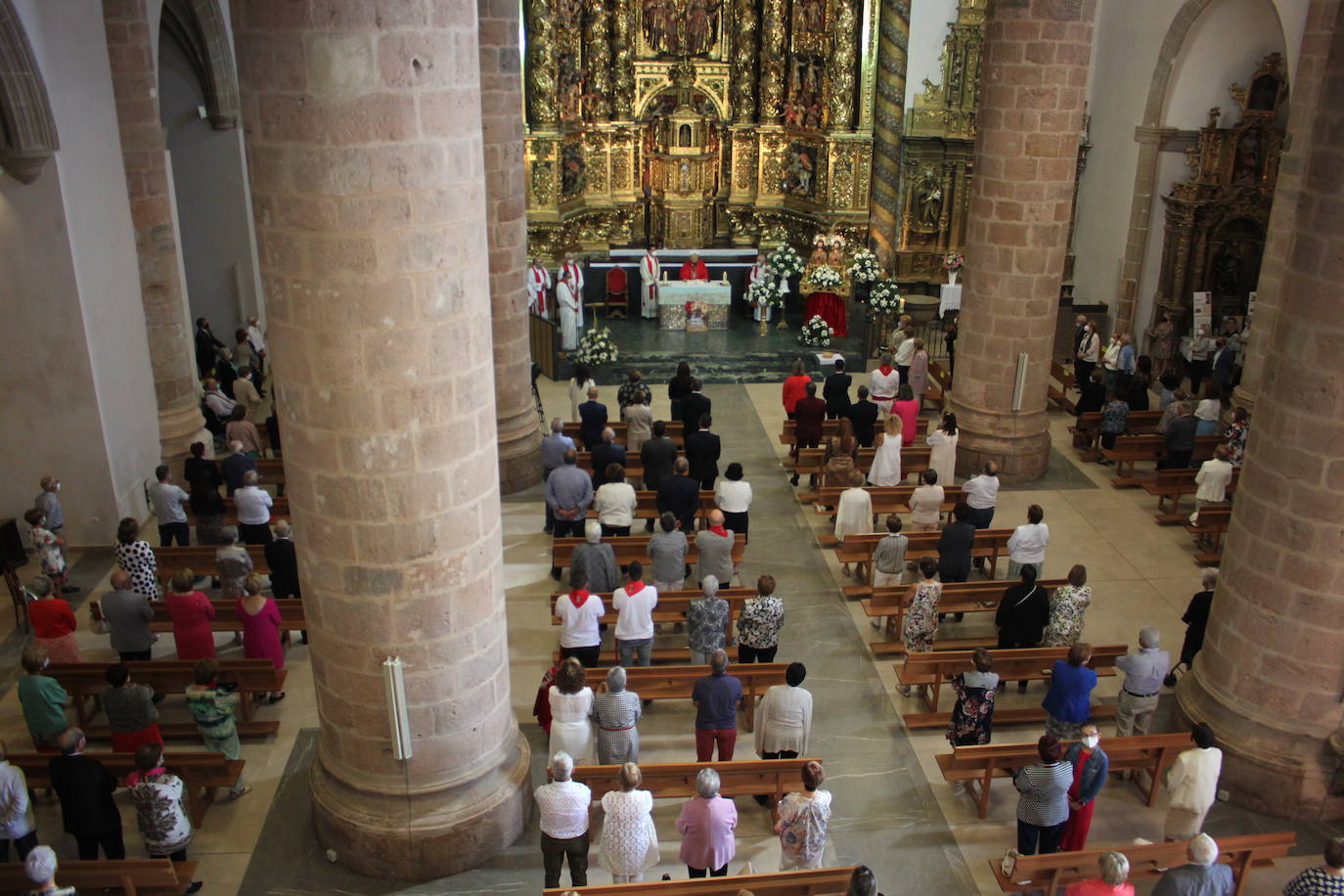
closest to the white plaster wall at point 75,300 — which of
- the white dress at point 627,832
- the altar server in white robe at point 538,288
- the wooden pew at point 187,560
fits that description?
the wooden pew at point 187,560

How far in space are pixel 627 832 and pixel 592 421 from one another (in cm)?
773

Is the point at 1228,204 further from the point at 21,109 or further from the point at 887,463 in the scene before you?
the point at 21,109

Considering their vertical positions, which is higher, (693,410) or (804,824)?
(693,410)

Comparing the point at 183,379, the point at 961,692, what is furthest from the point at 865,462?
the point at 183,379

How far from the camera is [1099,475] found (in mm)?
16672

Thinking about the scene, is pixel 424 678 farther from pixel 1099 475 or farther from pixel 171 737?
pixel 1099 475

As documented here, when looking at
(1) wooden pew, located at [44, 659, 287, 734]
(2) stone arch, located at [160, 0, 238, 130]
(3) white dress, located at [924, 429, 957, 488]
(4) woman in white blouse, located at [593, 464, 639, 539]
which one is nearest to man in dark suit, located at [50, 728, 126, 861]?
(1) wooden pew, located at [44, 659, 287, 734]

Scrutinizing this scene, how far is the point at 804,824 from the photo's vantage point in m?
7.71

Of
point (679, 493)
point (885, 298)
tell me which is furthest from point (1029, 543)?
point (885, 298)

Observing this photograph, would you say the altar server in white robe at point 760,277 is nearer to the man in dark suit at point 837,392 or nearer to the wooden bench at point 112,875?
the man in dark suit at point 837,392

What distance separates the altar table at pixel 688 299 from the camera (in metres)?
23.0

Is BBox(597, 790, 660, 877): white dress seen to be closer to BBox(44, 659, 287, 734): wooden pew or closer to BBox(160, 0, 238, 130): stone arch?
BBox(44, 659, 287, 734): wooden pew

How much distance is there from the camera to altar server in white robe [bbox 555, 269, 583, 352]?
21.1m

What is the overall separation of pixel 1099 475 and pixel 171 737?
490 inches
